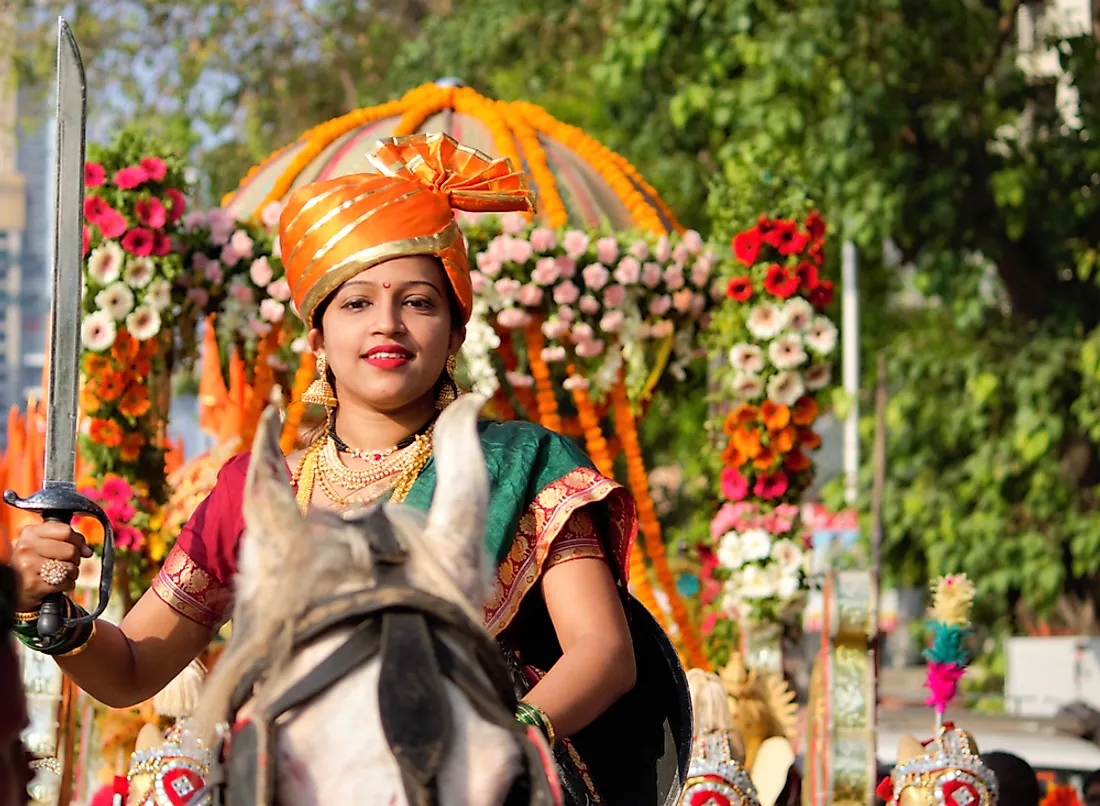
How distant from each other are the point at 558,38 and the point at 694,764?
10.9 meters

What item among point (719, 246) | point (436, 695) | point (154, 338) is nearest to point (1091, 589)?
point (719, 246)

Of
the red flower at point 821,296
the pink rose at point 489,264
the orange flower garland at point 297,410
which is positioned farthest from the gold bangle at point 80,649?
the red flower at point 821,296

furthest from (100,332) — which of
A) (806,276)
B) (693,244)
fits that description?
(806,276)

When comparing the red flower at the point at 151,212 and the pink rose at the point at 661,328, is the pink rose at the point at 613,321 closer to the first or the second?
the pink rose at the point at 661,328

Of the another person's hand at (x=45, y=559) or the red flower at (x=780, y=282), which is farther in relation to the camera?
the red flower at (x=780, y=282)

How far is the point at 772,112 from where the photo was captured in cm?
1147

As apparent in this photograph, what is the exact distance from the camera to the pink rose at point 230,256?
7.29 metres

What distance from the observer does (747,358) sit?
744cm

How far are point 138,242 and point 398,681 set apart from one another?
18.1ft

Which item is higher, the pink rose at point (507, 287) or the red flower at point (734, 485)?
the pink rose at point (507, 287)

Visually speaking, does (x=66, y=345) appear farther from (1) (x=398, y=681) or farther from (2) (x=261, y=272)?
(2) (x=261, y=272)

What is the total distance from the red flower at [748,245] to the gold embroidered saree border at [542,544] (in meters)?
4.63

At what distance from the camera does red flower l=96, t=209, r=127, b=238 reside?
694 cm

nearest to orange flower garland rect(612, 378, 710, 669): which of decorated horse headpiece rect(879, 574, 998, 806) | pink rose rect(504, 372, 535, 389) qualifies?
pink rose rect(504, 372, 535, 389)
